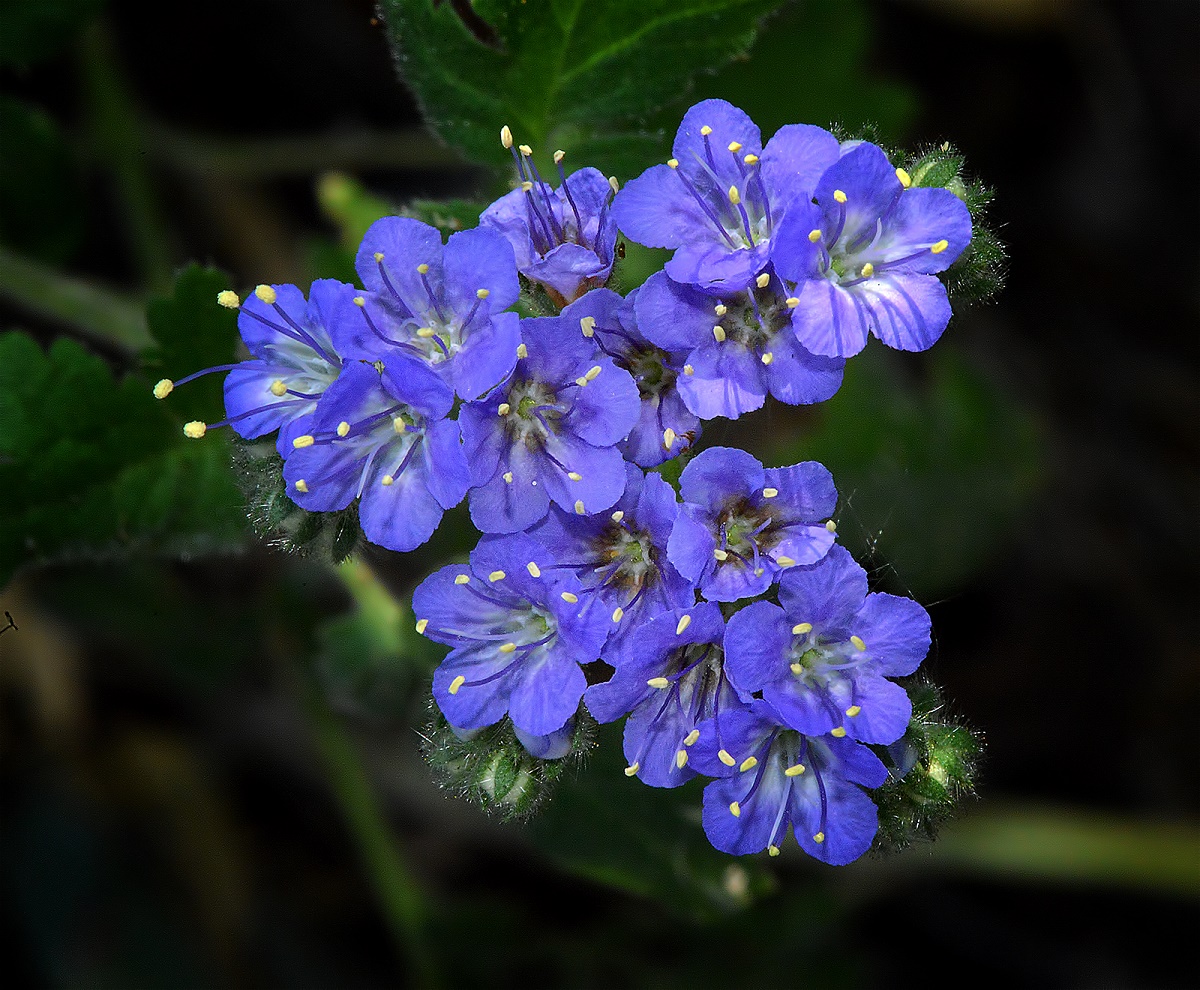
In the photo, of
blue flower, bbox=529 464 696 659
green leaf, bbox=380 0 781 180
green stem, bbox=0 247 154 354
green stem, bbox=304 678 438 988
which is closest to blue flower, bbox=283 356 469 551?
blue flower, bbox=529 464 696 659

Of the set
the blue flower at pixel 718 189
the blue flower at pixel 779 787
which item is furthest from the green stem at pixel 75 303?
the blue flower at pixel 779 787

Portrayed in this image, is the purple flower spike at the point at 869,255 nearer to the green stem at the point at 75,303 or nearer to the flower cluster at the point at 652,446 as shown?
the flower cluster at the point at 652,446

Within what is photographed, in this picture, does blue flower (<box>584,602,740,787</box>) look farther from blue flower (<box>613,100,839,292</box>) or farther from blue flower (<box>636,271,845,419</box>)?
blue flower (<box>613,100,839,292</box>)

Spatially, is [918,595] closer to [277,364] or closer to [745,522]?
[745,522]

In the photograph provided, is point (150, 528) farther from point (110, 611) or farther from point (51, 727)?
point (51, 727)

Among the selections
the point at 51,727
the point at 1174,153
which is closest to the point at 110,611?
the point at 51,727

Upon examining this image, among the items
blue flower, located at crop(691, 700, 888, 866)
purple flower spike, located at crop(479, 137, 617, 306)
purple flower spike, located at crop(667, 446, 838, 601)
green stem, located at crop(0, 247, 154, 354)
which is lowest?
green stem, located at crop(0, 247, 154, 354)
